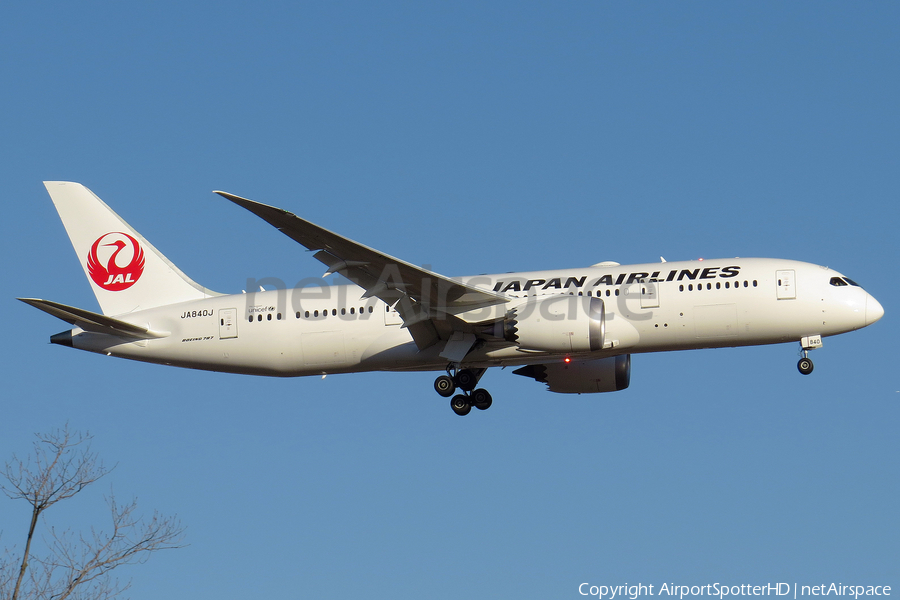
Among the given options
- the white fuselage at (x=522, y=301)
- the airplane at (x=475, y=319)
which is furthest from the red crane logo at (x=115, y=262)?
the white fuselage at (x=522, y=301)

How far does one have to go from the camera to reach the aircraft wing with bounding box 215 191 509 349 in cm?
2781

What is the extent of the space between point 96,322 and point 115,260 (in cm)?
445

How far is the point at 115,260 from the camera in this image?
38469 millimetres

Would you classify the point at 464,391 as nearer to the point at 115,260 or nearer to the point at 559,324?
the point at 559,324

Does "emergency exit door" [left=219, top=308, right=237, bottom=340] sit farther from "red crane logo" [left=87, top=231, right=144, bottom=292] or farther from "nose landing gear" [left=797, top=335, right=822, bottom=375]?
"nose landing gear" [left=797, top=335, right=822, bottom=375]

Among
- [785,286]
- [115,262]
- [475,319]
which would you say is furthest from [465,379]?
[115,262]

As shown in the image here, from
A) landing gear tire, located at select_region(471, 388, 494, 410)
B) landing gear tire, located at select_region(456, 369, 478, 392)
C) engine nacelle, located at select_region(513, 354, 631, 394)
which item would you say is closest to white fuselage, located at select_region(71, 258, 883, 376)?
landing gear tire, located at select_region(456, 369, 478, 392)

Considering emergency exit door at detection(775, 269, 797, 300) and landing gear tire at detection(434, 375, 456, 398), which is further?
landing gear tire at detection(434, 375, 456, 398)

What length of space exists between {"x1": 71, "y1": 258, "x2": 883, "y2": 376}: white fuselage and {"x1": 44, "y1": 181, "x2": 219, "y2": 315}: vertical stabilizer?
1.61 metres

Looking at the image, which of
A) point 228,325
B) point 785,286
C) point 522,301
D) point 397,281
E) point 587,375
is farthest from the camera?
point 587,375

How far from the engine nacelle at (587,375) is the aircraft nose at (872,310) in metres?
8.40

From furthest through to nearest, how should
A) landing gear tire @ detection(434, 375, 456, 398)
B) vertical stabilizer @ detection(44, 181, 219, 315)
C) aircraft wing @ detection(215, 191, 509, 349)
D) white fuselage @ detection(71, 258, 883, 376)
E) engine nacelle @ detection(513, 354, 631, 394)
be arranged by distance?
vertical stabilizer @ detection(44, 181, 219, 315)
engine nacelle @ detection(513, 354, 631, 394)
landing gear tire @ detection(434, 375, 456, 398)
white fuselage @ detection(71, 258, 883, 376)
aircraft wing @ detection(215, 191, 509, 349)

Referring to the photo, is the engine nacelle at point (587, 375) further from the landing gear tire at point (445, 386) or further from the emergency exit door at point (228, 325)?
the emergency exit door at point (228, 325)

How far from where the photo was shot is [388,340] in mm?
33625
